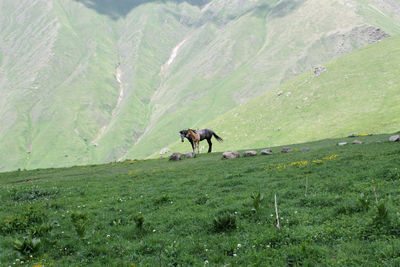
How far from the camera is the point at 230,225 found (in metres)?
10.4

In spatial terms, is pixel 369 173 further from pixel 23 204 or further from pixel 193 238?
pixel 23 204

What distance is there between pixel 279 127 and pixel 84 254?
300ft

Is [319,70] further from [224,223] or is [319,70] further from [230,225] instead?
[224,223]

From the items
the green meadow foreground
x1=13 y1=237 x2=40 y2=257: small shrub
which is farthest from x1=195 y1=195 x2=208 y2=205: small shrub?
x1=13 y1=237 x2=40 y2=257: small shrub

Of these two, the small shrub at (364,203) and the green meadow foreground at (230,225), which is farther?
the small shrub at (364,203)

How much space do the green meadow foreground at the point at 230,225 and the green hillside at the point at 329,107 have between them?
2145 inches

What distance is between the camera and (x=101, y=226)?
12211mm

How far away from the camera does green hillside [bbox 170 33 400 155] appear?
245 ft

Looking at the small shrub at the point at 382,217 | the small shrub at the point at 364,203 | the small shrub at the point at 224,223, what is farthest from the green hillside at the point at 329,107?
the small shrub at the point at 224,223

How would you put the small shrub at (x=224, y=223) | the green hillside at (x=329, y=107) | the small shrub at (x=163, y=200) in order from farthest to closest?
the green hillside at (x=329, y=107) → the small shrub at (x=163, y=200) → the small shrub at (x=224, y=223)

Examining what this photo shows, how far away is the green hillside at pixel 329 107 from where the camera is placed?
245 feet

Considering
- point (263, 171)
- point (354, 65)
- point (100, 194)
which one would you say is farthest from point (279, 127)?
point (100, 194)

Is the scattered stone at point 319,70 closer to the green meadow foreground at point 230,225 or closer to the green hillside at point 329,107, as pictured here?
the green hillside at point 329,107

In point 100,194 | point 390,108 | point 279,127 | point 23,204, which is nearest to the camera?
point 23,204
